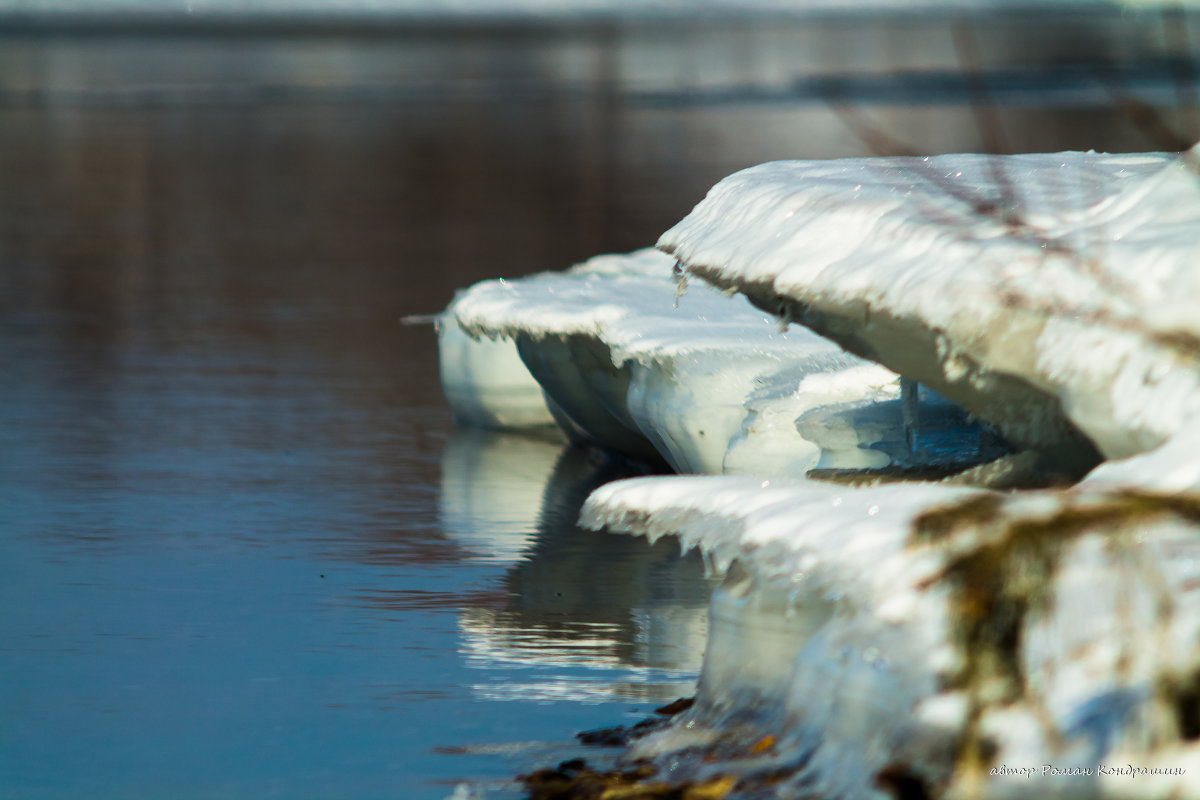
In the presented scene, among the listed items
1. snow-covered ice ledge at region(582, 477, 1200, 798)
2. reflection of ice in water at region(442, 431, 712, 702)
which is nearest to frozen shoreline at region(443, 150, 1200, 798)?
snow-covered ice ledge at region(582, 477, 1200, 798)

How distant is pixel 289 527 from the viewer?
18.1ft

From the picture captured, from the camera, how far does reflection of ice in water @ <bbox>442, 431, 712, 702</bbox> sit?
399 cm

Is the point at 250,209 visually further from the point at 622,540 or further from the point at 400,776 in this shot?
the point at 400,776

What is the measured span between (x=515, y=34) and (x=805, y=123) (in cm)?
5445

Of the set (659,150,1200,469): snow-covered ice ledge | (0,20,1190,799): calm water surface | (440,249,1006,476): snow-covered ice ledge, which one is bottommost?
(0,20,1190,799): calm water surface

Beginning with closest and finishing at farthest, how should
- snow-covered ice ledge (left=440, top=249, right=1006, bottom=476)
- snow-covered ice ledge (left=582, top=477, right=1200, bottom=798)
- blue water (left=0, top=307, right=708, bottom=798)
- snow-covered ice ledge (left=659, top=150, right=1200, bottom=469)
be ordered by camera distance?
snow-covered ice ledge (left=582, top=477, right=1200, bottom=798)
snow-covered ice ledge (left=659, top=150, right=1200, bottom=469)
blue water (left=0, top=307, right=708, bottom=798)
snow-covered ice ledge (left=440, top=249, right=1006, bottom=476)

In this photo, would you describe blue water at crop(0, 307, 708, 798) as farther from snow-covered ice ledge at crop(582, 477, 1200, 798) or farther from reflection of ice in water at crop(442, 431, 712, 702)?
snow-covered ice ledge at crop(582, 477, 1200, 798)

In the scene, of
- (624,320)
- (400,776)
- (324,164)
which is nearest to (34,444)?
(624,320)

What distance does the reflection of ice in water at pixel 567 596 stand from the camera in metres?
3.99

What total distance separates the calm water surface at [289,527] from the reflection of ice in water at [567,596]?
1 centimetres

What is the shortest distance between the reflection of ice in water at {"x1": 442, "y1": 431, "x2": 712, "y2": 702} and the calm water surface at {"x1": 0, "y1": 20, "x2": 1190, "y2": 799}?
13 millimetres

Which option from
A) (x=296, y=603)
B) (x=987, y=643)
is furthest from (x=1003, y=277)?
(x=296, y=603)

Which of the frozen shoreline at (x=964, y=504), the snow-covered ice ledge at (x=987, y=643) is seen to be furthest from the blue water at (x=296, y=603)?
the snow-covered ice ledge at (x=987, y=643)

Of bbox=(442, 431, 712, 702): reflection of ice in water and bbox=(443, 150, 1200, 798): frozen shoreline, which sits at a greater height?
bbox=(443, 150, 1200, 798): frozen shoreline
